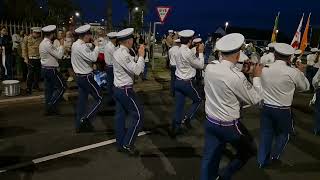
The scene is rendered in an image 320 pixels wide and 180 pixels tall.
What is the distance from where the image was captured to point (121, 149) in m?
6.97

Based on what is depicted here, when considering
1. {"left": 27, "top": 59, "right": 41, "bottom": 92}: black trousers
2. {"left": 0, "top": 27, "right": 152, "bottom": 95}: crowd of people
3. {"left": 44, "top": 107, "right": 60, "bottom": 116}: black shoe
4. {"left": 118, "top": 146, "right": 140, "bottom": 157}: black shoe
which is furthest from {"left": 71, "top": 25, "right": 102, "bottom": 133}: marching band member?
{"left": 27, "top": 59, "right": 41, "bottom": 92}: black trousers

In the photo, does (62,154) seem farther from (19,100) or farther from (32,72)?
(32,72)

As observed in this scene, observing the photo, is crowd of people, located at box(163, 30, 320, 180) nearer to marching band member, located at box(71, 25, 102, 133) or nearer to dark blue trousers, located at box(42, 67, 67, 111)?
marching band member, located at box(71, 25, 102, 133)

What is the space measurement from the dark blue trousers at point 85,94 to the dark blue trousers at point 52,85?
4.83 feet

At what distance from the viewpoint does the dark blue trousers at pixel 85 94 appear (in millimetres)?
8001

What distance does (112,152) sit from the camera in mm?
6988

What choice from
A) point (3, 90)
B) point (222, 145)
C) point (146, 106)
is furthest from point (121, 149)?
point (3, 90)

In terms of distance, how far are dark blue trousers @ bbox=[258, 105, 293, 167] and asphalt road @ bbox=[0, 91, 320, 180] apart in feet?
0.81

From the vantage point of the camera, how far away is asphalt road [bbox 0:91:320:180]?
19.8ft

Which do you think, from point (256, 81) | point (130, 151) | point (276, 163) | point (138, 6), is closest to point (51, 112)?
point (130, 151)

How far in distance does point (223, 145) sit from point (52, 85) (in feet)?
18.9

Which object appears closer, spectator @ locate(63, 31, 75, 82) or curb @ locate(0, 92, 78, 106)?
curb @ locate(0, 92, 78, 106)

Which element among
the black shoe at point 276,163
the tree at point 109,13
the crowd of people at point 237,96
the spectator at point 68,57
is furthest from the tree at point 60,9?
the black shoe at point 276,163

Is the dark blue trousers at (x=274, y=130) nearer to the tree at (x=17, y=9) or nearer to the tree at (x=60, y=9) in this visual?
the tree at (x=17, y=9)
